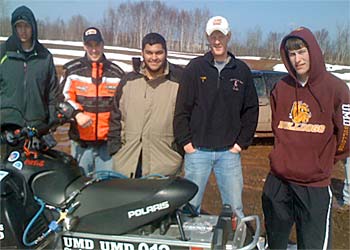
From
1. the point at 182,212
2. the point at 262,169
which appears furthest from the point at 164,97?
the point at 262,169

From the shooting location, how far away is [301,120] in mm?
2961

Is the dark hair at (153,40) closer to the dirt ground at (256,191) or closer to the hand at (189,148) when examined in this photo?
the hand at (189,148)

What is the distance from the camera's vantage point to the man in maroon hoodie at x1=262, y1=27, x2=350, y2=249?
288 centimetres

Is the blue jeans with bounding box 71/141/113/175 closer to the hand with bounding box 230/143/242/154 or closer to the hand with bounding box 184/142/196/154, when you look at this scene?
the hand with bounding box 184/142/196/154

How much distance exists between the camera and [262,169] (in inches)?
300

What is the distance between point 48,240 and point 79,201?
264 mm

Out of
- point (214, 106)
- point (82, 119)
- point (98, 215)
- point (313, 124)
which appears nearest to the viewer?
point (98, 215)

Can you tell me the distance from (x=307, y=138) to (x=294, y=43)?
62 centimetres

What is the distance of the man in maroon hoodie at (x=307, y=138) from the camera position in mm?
2879

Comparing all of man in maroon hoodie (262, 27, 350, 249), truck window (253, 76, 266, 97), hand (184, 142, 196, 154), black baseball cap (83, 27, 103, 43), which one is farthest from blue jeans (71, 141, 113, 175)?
truck window (253, 76, 266, 97)

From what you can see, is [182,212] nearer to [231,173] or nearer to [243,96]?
[231,173]

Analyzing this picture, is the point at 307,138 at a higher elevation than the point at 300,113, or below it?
below

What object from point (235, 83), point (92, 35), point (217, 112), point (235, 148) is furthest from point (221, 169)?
point (92, 35)

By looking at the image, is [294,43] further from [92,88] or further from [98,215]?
[98,215]
